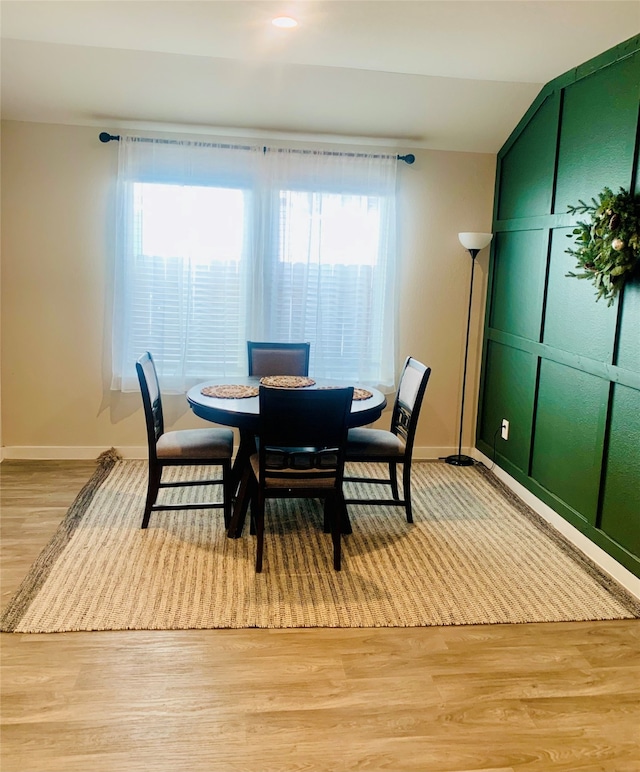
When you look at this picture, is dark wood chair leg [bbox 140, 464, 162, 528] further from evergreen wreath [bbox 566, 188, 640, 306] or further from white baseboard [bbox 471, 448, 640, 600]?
evergreen wreath [bbox 566, 188, 640, 306]

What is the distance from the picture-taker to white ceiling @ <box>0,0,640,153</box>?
304 cm

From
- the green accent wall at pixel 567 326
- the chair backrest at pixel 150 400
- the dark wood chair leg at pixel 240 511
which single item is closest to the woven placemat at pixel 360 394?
the dark wood chair leg at pixel 240 511

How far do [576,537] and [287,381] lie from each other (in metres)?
1.78

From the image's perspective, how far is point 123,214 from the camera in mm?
4375

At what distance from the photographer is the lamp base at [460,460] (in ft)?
15.7

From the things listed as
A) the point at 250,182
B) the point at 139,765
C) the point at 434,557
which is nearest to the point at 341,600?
the point at 434,557

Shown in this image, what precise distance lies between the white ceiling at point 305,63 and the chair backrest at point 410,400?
166 centimetres

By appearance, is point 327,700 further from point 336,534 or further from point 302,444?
point 302,444

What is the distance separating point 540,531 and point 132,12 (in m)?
3.37

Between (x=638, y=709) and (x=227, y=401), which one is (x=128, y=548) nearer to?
(x=227, y=401)

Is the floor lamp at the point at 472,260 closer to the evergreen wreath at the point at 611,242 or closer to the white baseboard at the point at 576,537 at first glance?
the white baseboard at the point at 576,537

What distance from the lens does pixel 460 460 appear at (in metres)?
4.82

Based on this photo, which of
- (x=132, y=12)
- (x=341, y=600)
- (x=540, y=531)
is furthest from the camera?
(x=540, y=531)

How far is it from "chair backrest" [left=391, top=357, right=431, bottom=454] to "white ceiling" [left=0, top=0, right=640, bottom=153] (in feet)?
5.45
